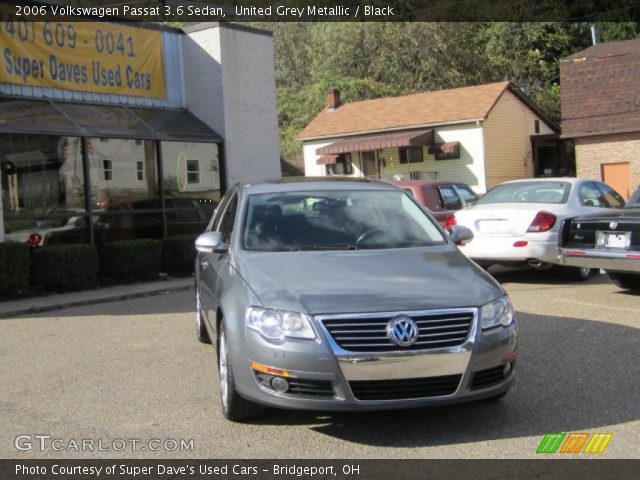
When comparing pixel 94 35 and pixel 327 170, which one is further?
pixel 327 170

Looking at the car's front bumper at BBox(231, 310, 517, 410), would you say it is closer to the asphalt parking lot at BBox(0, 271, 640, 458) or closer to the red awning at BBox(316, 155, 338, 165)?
the asphalt parking lot at BBox(0, 271, 640, 458)

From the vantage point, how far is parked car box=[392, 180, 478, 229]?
43.5ft

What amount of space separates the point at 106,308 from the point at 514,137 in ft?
94.2

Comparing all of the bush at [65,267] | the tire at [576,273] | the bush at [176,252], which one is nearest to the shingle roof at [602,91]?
the tire at [576,273]

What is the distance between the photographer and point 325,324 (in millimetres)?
4621

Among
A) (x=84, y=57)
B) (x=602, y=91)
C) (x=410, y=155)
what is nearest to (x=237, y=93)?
(x=84, y=57)

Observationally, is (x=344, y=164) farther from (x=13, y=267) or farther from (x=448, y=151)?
(x=13, y=267)

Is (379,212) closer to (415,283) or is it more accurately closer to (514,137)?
(415,283)

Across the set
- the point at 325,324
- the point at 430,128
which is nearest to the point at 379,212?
the point at 325,324

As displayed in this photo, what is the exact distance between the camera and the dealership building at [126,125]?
43.7 feet

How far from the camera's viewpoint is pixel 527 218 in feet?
35.3
